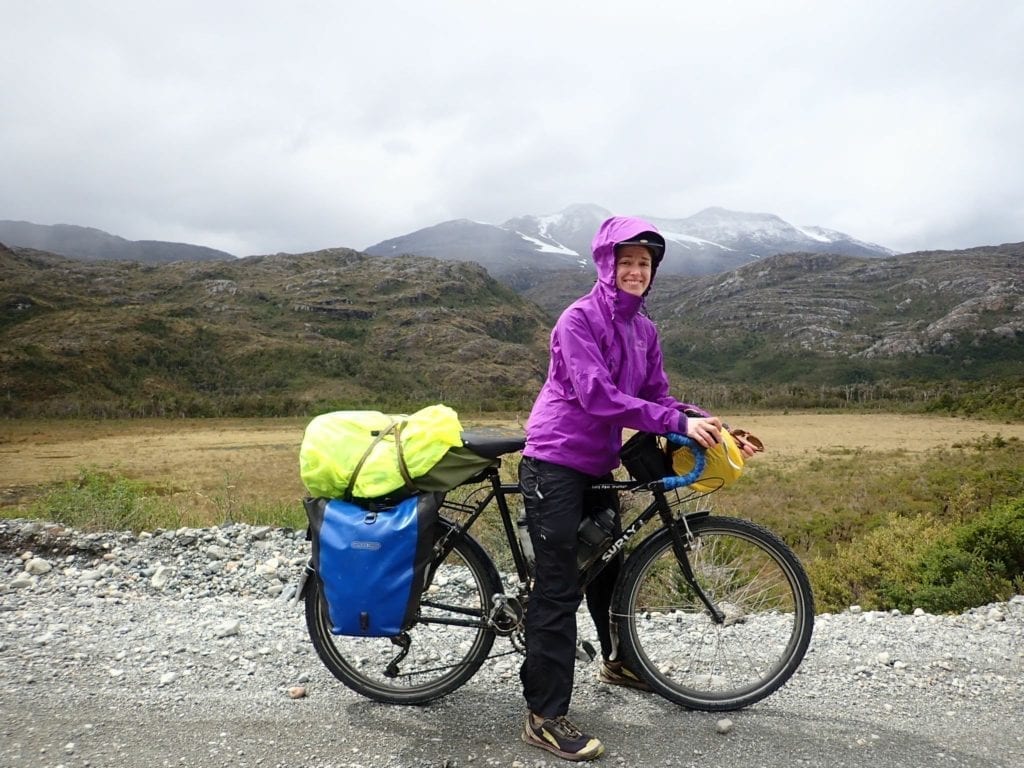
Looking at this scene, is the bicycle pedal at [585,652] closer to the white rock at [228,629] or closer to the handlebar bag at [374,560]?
the handlebar bag at [374,560]

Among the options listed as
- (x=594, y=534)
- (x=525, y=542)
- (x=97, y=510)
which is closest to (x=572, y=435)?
(x=594, y=534)

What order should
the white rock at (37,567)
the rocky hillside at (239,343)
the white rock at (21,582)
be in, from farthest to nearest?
the rocky hillside at (239,343) < the white rock at (37,567) < the white rock at (21,582)

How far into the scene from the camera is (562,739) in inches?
112

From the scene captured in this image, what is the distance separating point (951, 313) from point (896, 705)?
21780cm

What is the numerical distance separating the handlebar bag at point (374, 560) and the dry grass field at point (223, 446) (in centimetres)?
1626

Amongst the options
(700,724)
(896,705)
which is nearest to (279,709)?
(700,724)

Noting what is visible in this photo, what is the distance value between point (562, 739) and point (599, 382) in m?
1.72

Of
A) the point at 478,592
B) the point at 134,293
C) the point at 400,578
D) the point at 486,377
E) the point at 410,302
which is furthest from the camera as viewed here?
the point at 410,302

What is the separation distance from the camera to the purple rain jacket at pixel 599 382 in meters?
2.85

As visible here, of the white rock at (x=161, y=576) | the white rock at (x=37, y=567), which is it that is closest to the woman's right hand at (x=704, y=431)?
the white rock at (x=161, y=576)

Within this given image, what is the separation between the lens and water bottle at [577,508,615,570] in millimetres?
3203

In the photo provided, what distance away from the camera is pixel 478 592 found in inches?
135

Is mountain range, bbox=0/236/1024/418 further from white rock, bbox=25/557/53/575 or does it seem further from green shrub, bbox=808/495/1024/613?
white rock, bbox=25/557/53/575

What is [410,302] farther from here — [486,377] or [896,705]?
[896,705]
